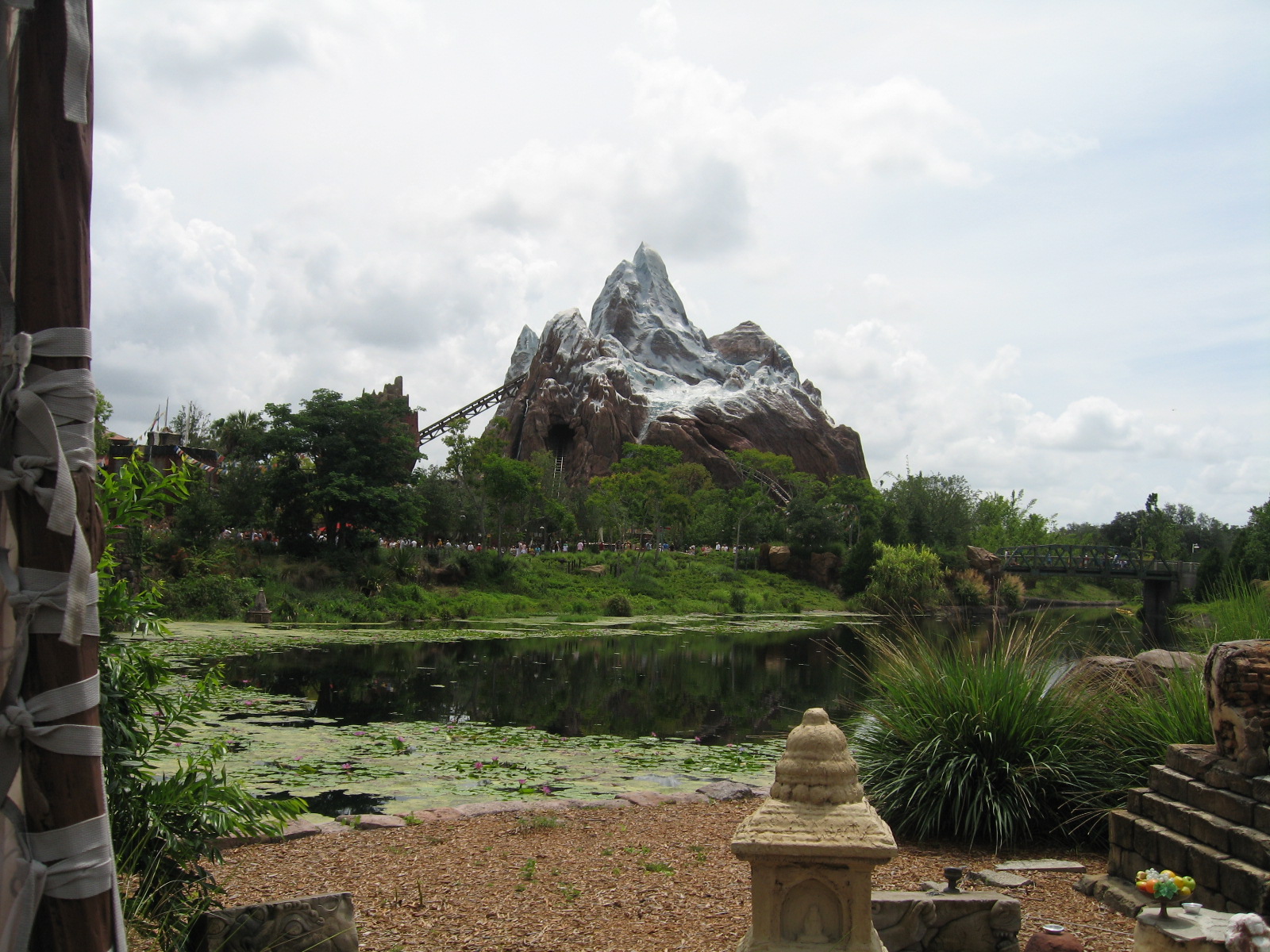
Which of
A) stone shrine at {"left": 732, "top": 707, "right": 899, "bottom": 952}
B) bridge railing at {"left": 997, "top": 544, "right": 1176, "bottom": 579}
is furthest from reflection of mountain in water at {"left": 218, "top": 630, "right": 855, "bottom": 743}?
bridge railing at {"left": 997, "top": 544, "right": 1176, "bottom": 579}

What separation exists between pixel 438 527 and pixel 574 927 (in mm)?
38357

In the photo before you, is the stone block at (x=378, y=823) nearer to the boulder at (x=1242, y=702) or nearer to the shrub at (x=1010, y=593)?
the boulder at (x=1242, y=702)

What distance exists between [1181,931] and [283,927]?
343 cm

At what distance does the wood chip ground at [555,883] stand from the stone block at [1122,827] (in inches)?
14.8

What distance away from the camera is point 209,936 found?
10.7 ft

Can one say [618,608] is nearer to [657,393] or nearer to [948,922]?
[948,922]

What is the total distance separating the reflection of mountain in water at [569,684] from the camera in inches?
453

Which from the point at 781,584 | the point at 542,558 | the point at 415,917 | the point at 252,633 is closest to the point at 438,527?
the point at 542,558

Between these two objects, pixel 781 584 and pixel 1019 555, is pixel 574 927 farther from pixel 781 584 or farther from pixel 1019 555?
pixel 1019 555

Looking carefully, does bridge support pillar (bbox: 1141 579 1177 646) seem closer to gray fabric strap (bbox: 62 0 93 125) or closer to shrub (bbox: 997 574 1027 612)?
shrub (bbox: 997 574 1027 612)

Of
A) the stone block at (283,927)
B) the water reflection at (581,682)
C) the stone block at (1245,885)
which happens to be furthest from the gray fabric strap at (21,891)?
the water reflection at (581,682)

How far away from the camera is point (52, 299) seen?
1820 mm

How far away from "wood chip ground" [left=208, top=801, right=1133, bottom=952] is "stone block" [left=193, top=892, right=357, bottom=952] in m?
0.34

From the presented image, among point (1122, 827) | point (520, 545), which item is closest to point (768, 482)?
point (520, 545)
